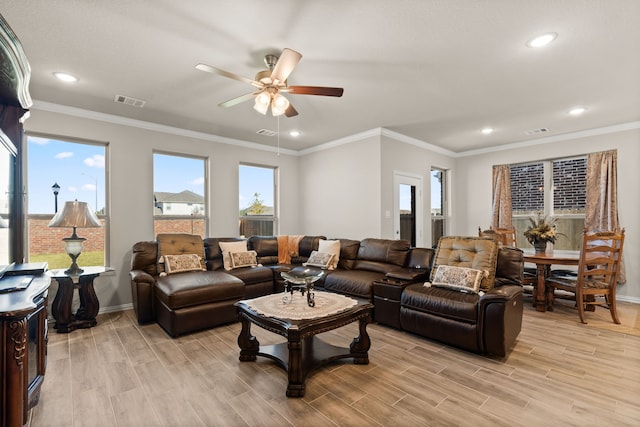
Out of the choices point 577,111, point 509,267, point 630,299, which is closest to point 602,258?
point 509,267

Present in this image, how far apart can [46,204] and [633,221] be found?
830 cm

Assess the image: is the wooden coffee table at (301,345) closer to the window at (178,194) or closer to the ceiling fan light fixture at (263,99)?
the ceiling fan light fixture at (263,99)

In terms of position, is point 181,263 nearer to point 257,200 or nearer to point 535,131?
point 257,200

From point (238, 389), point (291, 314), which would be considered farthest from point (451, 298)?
point (238, 389)

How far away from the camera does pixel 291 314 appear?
241 centimetres

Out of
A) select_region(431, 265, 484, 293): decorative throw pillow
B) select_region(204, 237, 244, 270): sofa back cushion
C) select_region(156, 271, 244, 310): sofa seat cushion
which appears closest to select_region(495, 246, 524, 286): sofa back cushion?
select_region(431, 265, 484, 293): decorative throw pillow

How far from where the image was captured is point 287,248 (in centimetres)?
536

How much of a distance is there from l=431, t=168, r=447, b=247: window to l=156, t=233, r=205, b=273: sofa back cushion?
15.0ft

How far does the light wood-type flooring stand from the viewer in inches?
77.8

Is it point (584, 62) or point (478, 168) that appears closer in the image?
point (584, 62)

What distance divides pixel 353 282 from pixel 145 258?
2744 mm

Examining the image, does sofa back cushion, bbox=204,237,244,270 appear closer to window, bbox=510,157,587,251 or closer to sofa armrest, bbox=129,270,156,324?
sofa armrest, bbox=129,270,156,324

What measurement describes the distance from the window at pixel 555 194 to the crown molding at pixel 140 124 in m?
4.79

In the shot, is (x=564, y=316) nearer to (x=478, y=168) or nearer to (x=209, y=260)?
(x=478, y=168)
